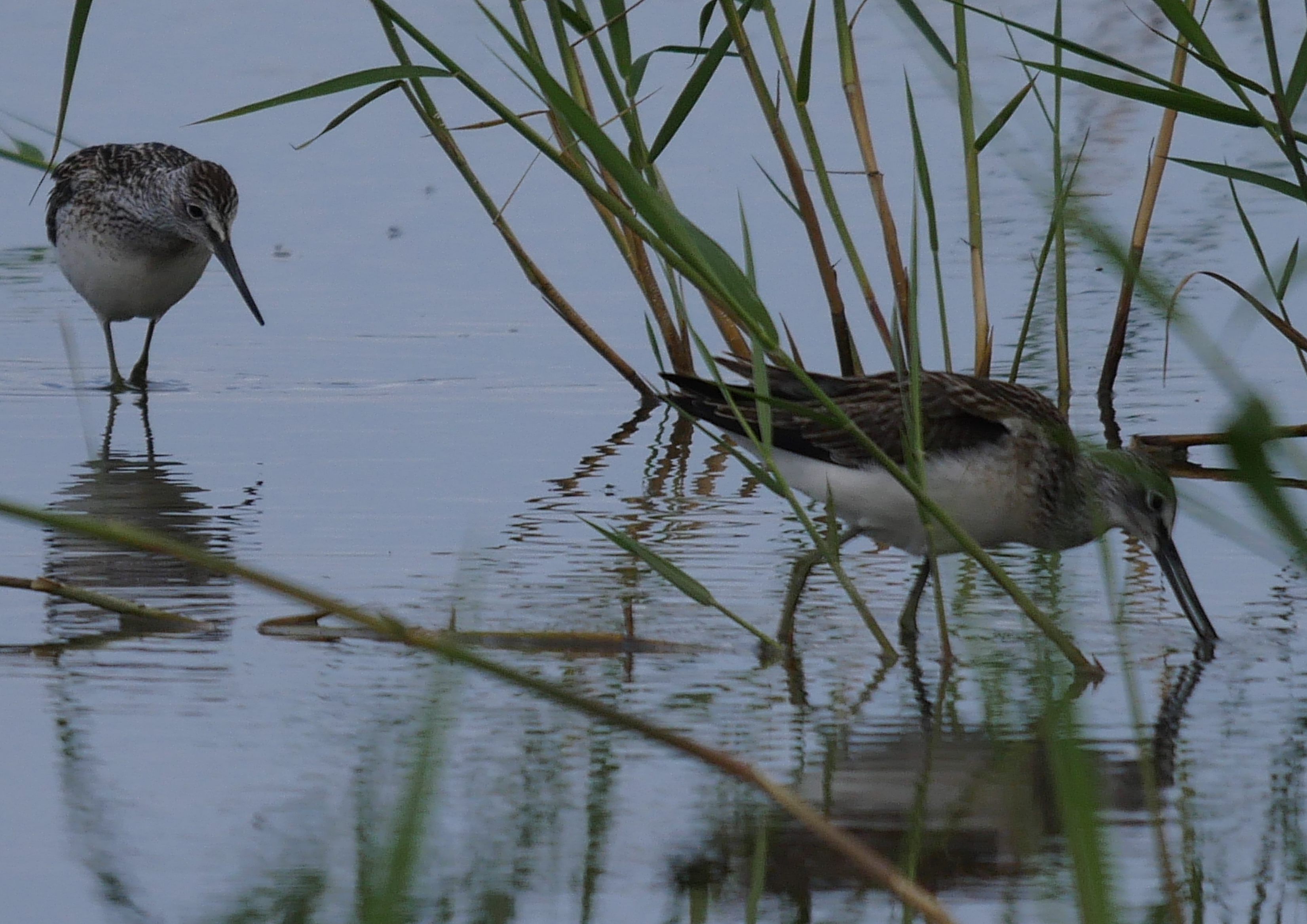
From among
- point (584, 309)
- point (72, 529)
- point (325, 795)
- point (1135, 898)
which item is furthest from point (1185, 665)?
point (584, 309)

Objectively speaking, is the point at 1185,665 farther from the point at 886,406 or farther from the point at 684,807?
the point at 684,807

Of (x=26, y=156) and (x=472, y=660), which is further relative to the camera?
(x=26, y=156)

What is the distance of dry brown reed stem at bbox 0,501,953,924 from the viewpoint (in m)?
1.87

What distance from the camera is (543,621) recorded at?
195 inches

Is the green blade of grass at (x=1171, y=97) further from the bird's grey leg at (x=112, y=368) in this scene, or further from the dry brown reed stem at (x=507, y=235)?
the bird's grey leg at (x=112, y=368)

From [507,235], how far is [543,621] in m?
2.09

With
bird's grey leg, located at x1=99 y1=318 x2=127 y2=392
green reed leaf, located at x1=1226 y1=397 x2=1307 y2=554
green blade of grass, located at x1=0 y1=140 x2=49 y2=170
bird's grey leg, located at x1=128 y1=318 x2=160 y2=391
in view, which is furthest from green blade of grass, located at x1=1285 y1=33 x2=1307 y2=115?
bird's grey leg, located at x1=99 y1=318 x2=127 y2=392

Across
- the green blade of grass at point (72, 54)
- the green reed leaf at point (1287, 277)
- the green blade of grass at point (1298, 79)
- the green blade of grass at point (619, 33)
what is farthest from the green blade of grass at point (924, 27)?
the green blade of grass at point (72, 54)

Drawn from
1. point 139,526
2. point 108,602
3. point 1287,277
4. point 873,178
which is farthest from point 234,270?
point 1287,277

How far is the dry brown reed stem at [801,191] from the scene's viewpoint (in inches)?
178

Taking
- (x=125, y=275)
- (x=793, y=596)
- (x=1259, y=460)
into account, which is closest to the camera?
(x=1259, y=460)

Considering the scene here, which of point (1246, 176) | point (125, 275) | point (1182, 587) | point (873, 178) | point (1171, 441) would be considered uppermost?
point (873, 178)

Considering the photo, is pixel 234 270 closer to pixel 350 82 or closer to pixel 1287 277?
pixel 350 82

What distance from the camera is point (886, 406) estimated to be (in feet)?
17.6
